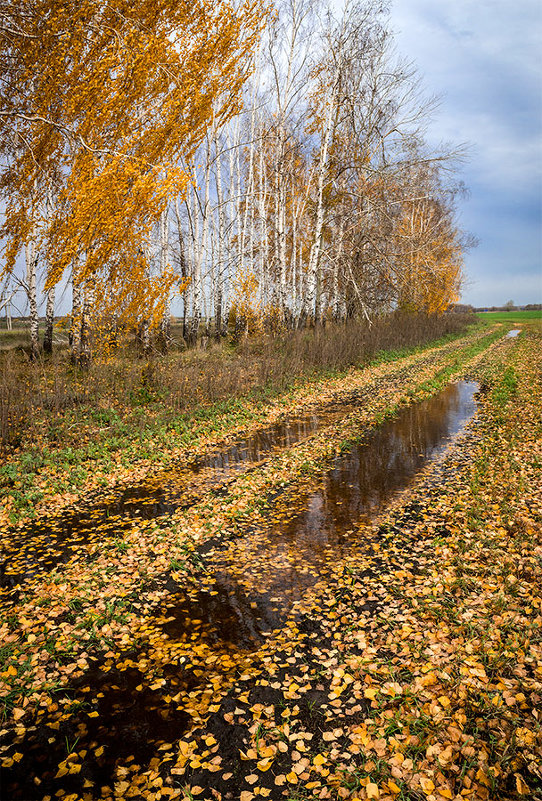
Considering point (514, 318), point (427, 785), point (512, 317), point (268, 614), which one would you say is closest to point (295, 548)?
point (268, 614)

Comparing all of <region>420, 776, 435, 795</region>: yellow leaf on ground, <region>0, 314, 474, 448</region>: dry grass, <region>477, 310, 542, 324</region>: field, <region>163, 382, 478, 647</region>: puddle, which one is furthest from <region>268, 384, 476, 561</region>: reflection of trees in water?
<region>477, 310, 542, 324</region>: field

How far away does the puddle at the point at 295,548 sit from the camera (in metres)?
4.00

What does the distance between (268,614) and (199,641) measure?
67 cm

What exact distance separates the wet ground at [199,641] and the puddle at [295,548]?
0.5 inches

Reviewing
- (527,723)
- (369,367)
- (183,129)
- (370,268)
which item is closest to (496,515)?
(527,723)

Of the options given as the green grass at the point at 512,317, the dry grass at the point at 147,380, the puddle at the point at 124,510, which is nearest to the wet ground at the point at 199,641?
the puddle at the point at 124,510

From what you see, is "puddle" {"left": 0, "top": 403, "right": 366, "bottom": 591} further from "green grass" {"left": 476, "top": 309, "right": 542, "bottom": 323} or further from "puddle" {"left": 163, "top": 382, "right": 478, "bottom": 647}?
"green grass" {"left": 476, "top": 309, "right": 542, "bottom": 323}

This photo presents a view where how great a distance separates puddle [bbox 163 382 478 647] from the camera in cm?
400

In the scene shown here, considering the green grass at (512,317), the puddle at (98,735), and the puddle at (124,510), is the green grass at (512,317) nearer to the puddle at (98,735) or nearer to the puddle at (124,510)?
the puddle at (124,510)

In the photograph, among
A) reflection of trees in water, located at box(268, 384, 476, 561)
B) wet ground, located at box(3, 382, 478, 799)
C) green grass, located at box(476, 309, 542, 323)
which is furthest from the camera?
green grass, located at box(476, 309, 542, 323)

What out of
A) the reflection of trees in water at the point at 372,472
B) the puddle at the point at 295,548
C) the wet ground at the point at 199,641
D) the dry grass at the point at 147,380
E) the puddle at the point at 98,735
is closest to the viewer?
the puddle at the point at 98,735

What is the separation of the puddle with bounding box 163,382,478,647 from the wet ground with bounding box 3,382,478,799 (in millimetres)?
12

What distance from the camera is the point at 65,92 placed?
8.89m

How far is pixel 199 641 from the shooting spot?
3.73 m
